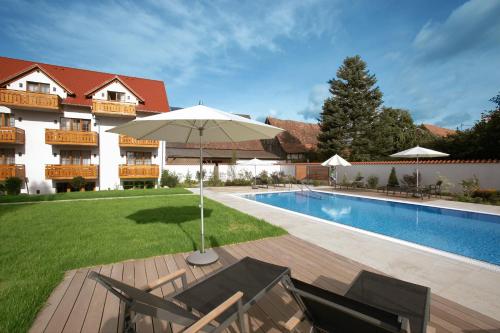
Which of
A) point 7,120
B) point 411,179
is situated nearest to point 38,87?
point 7,120

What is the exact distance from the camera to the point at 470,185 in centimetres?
1342

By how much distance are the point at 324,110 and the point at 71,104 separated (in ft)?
81.0

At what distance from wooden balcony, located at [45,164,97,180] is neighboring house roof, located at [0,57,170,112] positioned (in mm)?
4817

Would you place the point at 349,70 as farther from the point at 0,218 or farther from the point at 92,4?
the point at 0,218

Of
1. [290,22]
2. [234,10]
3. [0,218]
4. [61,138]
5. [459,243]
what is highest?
[234,10]

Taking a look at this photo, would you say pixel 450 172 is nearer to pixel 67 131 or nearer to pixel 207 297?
pixel 207 297

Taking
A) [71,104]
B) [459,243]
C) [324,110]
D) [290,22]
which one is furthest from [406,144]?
[71,104]

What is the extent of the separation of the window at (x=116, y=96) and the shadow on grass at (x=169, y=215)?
14266 millimetres

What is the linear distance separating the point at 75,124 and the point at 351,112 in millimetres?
26948

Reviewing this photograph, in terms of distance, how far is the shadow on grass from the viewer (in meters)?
7.72

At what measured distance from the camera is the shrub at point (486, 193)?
12086 mm

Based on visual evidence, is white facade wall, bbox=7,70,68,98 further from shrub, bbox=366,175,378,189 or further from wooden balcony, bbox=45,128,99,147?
shrub, bbox=366,175,378,189

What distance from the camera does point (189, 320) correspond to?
76.1 inches

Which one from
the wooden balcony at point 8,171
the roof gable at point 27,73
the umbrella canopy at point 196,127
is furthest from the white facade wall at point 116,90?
the umbrella canopy at point 196,127
